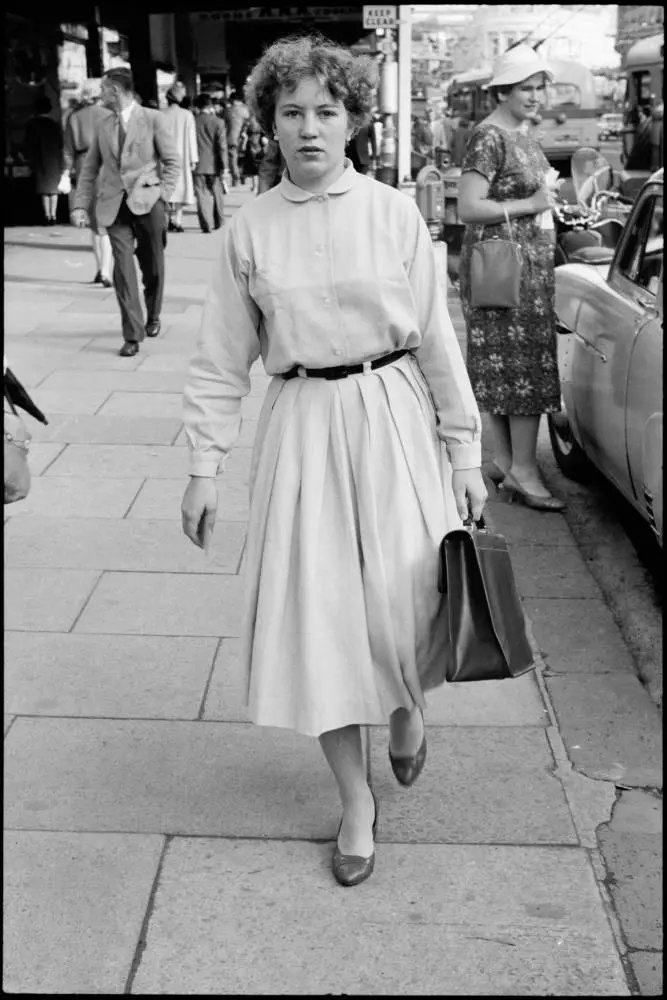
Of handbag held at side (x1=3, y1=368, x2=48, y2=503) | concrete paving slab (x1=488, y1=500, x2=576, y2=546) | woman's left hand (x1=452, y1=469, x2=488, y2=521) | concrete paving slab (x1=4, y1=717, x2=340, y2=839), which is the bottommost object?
concrete paving slab (x1=488, y1=500, x2=576, y2=546)

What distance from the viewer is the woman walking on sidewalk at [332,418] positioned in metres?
2.92

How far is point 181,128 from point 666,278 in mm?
11915

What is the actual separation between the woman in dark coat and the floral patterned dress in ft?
45.1

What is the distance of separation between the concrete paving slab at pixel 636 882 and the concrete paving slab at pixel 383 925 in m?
0.07

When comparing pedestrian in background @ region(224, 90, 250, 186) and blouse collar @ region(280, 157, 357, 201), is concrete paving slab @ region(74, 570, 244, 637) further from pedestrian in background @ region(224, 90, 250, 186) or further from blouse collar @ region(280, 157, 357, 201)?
pedestrian in background @ region(224, 90, 250, 186)

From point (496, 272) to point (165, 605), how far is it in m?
2.09

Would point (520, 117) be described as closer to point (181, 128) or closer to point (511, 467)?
point (511, 467)

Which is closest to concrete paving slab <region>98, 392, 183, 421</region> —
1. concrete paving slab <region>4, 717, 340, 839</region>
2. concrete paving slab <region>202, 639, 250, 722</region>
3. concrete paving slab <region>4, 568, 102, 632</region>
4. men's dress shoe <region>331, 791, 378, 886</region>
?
concrete paving slab <region>4, 568, 102, 632</region>

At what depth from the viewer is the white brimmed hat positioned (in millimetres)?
5449

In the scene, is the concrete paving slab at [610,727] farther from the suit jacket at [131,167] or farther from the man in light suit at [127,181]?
the suit jacket at [131,167]

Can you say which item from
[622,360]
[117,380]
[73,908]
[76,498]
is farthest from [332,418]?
[117,380]

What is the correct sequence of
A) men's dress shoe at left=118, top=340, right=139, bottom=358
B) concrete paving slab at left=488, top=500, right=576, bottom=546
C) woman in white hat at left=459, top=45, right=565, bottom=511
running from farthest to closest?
men's dress shoe at left=118, top=340, right=139, bottom=358 → concrete paving slab at left=488, top=500, right=576, bottom=546 → woman in white hat at left=459, top=45, right=565, bottom=511

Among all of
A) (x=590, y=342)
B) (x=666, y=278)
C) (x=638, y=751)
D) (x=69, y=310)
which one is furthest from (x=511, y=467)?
(x=69, y=310)

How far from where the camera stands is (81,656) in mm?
4410
